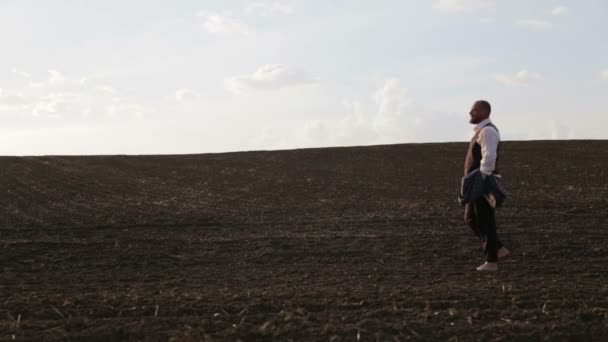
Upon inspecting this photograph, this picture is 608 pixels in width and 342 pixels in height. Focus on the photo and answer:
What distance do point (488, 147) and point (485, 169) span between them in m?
0.23

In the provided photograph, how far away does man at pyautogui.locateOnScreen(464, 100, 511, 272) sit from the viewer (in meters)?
6.42

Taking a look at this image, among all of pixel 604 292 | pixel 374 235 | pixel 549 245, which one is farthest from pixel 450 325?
pixel 374 235

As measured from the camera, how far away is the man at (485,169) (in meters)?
6.42

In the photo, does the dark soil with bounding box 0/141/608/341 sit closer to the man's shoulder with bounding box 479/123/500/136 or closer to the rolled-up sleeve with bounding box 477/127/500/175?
the rolled-up sleeve with bounding box 477/127/500/175

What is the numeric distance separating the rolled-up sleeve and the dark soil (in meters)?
1.09

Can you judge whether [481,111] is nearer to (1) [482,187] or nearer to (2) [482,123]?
(2) [482,123]

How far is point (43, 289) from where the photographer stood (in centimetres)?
600

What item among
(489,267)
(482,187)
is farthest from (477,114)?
(489,267)

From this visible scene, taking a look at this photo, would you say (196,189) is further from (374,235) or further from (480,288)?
(480,288)

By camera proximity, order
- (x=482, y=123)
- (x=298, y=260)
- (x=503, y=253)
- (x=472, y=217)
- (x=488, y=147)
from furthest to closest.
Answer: (x=298, y=260)
(x=472, y=217)
(x=503, y=253)
(x=482, y=123)
(x=488, y=147)

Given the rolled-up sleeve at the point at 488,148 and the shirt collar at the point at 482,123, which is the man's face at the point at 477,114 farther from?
the rolled-up sleeve at the point at 488,148

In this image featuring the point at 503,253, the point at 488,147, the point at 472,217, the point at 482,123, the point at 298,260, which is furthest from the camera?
the point at 298,260

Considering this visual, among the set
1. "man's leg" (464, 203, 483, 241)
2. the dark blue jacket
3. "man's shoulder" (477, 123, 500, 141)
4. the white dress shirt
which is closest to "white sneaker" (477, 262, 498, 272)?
"man's leg" (464, 203, 483, 241)

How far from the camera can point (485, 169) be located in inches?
252
